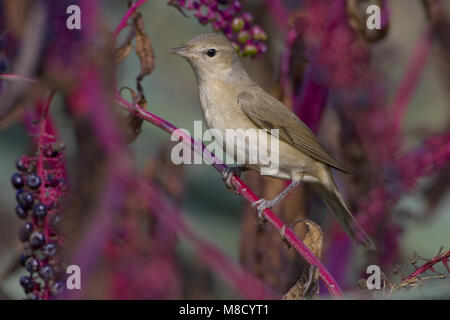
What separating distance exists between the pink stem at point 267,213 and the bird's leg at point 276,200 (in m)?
0.04

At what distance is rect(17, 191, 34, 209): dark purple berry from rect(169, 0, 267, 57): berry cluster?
1.13ft

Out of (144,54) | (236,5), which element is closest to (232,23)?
(236,5)

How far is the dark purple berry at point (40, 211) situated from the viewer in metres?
0.88

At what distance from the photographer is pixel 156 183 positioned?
48.6 inches

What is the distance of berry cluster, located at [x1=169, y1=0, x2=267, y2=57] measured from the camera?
39.4 inches

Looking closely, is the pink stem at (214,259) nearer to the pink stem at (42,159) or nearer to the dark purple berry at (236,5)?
the pink stem at (42,159)

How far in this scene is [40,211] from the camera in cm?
88

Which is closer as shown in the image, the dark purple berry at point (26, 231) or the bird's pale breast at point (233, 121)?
the dark purple berry at point (26, 231)

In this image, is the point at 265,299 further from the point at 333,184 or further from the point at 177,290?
the point at 333,184

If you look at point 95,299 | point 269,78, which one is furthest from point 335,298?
point 269,78

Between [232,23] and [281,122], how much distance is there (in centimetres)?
27

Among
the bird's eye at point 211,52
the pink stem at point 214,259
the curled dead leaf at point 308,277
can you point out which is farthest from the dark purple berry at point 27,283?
the bird's eye at point 211,52

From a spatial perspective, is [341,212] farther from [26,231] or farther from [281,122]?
[26,231]

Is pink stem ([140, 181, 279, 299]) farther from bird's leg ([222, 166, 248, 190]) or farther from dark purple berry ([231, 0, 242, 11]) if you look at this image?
dark purple berry ([231, 0, 242, 11])
